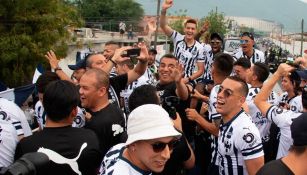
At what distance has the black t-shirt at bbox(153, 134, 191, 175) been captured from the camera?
3896 millimetres

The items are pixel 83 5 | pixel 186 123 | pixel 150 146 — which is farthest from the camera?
pixel 83 5

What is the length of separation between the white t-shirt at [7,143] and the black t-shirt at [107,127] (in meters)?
0.75

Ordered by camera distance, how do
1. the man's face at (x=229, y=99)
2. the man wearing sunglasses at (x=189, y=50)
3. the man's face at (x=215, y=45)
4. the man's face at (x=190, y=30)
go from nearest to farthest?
the man's face at (x=229, y=99)
the man's face at (x=190, y=30)
the man wearing sunglasses at (x=189, y=50)
the man's face at (x=215, y=45)

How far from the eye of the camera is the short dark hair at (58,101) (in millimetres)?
3426

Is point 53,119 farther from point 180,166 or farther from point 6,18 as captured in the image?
point 6,18

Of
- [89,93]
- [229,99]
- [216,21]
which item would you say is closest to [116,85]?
[89,93]

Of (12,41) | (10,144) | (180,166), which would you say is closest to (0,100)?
(10,144)

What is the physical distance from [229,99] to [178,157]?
0.91 m

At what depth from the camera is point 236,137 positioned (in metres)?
4.07

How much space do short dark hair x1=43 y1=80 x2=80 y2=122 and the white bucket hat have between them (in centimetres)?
85

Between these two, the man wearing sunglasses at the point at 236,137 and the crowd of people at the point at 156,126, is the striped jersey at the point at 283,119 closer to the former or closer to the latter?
the crowd of people at the point at 156,126

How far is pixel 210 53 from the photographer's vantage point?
352 inches

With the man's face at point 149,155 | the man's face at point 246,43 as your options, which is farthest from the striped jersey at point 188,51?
the man's face at point 149,155

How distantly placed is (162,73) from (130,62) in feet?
5.09
